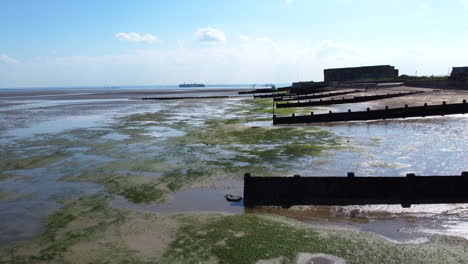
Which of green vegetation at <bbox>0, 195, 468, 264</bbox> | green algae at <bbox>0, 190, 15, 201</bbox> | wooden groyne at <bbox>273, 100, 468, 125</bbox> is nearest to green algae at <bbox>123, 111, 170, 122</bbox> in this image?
wooden groyne at <bbox>273, 100, 468, 125</bbox>

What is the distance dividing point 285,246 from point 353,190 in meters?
4.41

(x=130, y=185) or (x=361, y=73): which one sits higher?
(x=361, y=73)

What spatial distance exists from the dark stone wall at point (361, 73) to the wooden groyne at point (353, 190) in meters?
113

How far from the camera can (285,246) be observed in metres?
9.03

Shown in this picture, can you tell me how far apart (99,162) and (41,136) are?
49.2 feet

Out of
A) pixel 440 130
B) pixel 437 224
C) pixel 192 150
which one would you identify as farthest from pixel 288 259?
pixel 440 130

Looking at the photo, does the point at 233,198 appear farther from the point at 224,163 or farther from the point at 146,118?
the point at 146,118

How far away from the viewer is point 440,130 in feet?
87.6

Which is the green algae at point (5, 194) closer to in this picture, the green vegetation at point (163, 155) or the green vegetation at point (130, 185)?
the green vegetation at point (130, 185)

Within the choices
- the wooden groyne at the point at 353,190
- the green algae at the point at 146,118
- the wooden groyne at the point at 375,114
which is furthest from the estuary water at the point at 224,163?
the green algae at the point at 146,118

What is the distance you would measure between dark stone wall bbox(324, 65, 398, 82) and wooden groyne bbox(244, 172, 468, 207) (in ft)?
371

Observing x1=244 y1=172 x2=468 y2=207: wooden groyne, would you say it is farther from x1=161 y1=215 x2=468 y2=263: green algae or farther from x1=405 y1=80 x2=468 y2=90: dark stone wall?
x1=405 y1=80 x2=468 y2=90: dark stone wall

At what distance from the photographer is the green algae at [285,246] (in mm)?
8367

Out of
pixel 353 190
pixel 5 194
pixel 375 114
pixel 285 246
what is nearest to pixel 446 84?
pixel 375 114
